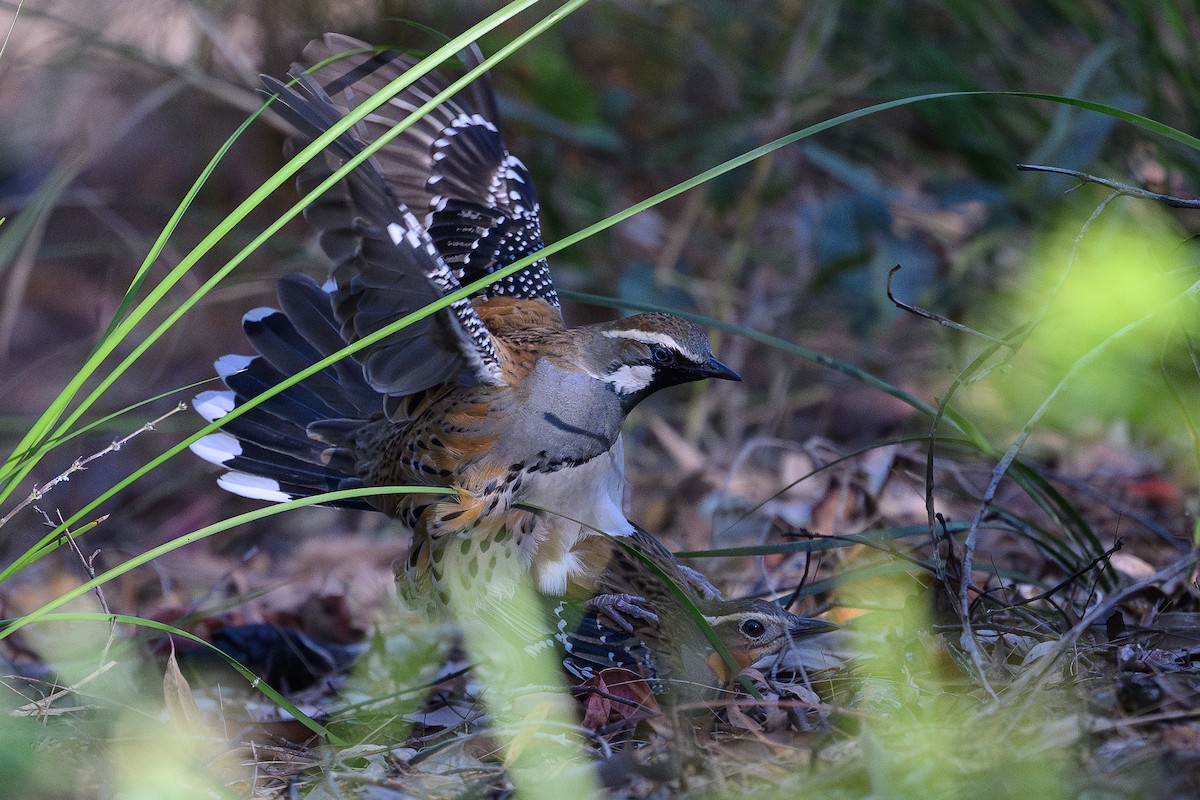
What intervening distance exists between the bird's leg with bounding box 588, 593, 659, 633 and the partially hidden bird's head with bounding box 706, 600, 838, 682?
34 centimetres

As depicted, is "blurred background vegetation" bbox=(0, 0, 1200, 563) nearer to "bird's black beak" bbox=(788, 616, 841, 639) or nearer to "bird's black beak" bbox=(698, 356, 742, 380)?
"bird's black beak" bbox=(698, 356, 742, 380)

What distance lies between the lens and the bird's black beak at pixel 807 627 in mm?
3416

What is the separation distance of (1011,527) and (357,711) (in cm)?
206

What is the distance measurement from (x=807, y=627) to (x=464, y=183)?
8.08ft

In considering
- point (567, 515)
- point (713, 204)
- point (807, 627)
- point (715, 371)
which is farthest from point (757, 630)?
point (713, 204)

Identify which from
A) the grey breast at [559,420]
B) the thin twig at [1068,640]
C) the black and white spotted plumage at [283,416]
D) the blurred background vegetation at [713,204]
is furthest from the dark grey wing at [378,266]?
the thin twig at [1068,640]

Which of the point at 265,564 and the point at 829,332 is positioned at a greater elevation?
the point at 829,332

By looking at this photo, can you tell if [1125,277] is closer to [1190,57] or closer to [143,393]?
[1190,57]

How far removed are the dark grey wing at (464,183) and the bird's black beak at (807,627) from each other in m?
1.90

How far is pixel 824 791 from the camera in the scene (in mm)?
2479

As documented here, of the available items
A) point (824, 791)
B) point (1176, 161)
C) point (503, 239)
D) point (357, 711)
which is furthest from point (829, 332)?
point (824, 791)

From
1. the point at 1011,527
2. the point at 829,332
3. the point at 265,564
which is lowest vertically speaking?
the point at 265,564

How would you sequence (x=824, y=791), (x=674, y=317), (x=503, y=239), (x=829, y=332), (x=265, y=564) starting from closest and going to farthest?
1. (x=824, y=791)
2. (x=674, y=317)
3. (x=503, y=239)
4. (x=265, y=564)
5. (x=829, y=332)

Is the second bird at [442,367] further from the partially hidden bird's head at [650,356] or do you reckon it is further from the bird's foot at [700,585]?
the bird's foot at [700,585]
